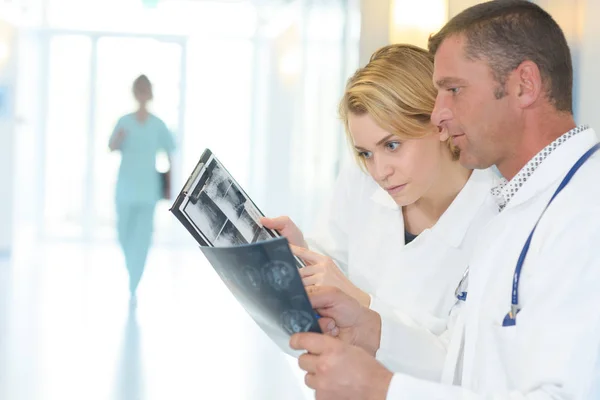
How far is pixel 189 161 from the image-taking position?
28.1ft

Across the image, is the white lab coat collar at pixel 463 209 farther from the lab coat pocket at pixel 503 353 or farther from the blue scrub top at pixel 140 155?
the blue scrub top at pixel 140 155

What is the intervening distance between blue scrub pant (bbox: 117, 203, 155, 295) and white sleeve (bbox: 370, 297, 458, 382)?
4.87 m

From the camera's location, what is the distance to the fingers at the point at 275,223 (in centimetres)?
181

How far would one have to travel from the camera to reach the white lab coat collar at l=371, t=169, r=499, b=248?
1.98 meters

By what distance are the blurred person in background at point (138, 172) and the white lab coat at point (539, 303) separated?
17.1 feet

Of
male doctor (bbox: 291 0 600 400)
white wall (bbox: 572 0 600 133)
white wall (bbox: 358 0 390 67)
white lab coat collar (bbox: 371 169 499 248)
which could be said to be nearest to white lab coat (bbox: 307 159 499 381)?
white lab coat collar (bbox: 371 169 499 248)

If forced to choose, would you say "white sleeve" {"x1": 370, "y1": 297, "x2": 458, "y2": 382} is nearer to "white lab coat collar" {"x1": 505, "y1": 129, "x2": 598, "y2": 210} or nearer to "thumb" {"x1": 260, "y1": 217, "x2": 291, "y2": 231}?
"thumb" {"x1": 260, "y1": 217, "x2": 291, "y2": 231}

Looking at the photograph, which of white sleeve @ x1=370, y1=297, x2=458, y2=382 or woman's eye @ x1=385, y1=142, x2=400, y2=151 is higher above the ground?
woman's eye @ x1=385, y1=142, x2=400, y2=151

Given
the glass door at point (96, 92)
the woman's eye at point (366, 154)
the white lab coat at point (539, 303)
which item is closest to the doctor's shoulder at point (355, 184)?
the woman's eye at point (366, 154)

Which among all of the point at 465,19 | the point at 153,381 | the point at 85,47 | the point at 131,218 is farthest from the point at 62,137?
the point at 465,19

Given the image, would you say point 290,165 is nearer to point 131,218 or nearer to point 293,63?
point 293,63

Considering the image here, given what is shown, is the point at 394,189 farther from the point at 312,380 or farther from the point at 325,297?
the point at 312,380

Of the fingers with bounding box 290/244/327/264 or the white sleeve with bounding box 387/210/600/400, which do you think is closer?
the white sleeve with bounding box 387/210/600/400

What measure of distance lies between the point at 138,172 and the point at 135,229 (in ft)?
1.47
